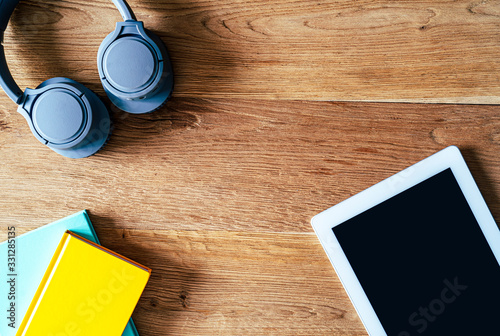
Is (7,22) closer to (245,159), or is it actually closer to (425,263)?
(245,159)

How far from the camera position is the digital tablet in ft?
1.73

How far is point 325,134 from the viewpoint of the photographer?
566mm

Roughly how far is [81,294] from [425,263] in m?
0.49

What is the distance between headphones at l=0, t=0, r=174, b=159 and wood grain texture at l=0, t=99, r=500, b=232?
0.07m

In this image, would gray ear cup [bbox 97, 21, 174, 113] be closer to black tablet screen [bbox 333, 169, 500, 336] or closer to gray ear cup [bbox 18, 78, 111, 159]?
gray ear cup [bbox 18, 78, 111, 159]

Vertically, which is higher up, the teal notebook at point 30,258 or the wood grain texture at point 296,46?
the wood grain texture at point 296,46

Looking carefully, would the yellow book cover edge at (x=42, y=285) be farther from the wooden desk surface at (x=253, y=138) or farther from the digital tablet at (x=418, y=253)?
the digital tablet at (x=418, y=253)

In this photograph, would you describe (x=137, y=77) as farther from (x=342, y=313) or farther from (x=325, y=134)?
(x=342, y=313)

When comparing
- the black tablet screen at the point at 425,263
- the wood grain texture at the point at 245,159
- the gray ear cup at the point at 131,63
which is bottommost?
the black tablet screen at the point at 425,263

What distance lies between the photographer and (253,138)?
566mm

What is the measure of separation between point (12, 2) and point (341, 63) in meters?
0.47

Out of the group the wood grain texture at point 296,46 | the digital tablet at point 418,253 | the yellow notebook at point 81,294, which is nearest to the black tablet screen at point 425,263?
the digital tablet at point 418,253

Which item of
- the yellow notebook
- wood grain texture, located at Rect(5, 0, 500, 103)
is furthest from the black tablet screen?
the yellow notebook

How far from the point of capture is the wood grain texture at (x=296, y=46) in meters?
0.56
